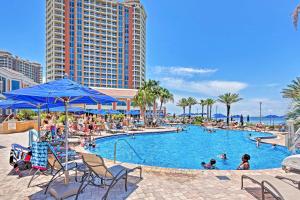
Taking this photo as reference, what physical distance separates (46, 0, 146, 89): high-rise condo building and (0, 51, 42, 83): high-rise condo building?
5008 cm

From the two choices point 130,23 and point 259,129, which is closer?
point 259,129

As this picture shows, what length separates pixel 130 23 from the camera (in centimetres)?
7525

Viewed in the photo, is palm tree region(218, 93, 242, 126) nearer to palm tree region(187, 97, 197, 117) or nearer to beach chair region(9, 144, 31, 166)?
palm tree region(187, 97, 197, 117)

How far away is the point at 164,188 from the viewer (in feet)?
15.2

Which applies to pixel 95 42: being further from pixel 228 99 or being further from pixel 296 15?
pixel 296 15

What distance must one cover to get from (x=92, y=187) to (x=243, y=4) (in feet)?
60.5

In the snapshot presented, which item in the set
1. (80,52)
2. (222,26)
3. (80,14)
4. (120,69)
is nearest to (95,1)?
(80,14)

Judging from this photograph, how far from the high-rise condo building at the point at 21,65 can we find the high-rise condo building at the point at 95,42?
5008 centimetres

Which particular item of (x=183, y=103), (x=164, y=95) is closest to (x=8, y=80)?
(x=164, y=95)

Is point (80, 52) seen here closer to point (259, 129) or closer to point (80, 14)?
point (80, 14)

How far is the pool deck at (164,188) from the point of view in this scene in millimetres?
4129

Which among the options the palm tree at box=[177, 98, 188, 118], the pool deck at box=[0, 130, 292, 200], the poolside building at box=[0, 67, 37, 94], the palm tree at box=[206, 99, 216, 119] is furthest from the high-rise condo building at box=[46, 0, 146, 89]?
the pool deck at box=[0, 130, 292, 200]

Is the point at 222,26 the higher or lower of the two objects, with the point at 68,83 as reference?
higher

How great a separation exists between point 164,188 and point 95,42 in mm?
72166
